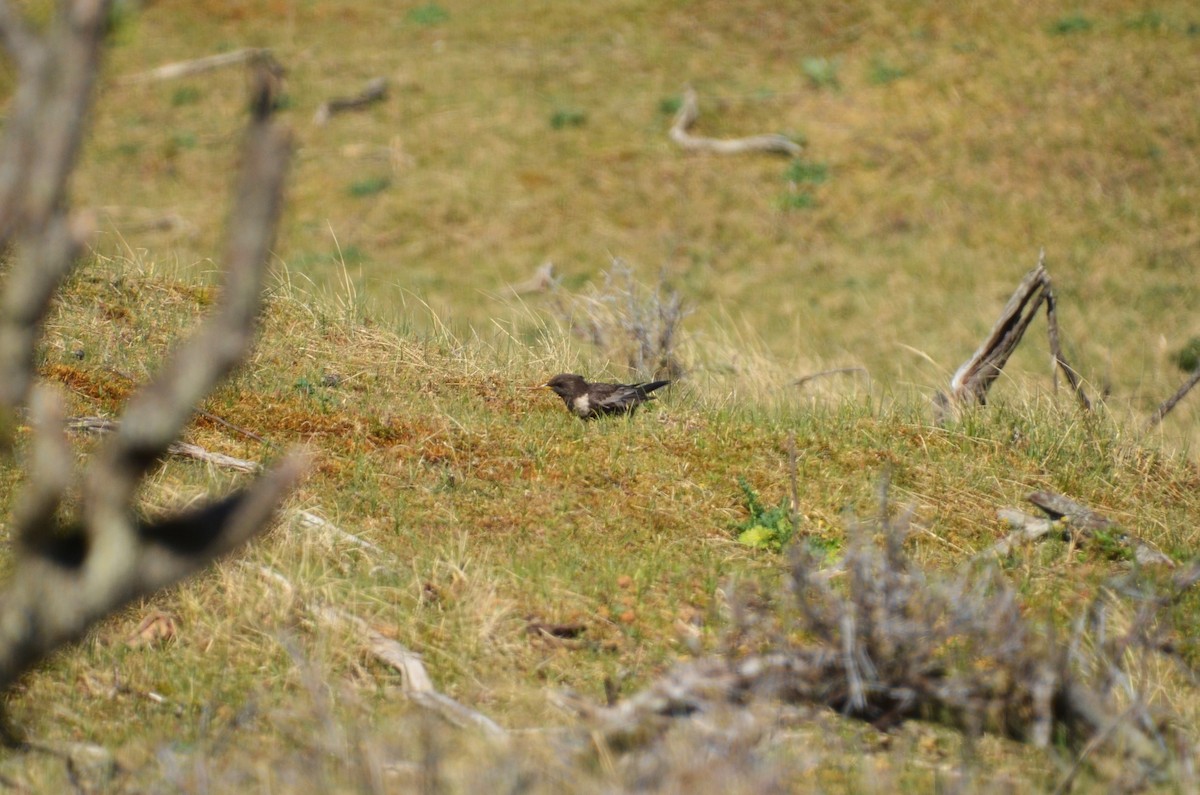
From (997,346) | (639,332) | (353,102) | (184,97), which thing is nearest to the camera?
(997,346)

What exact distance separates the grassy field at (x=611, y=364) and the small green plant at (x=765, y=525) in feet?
0.21

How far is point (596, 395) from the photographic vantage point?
638cm

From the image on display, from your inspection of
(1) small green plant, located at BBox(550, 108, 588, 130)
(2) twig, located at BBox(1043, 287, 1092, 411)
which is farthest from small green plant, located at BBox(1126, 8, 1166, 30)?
(2) twig, located at BBox(1043, 287, 1092, 411)

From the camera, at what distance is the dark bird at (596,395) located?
636 centimetres

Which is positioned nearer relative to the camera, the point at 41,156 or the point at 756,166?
the point at 41,156

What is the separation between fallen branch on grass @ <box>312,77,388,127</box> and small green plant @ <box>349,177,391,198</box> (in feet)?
7.40

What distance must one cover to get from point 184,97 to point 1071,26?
50.0ft

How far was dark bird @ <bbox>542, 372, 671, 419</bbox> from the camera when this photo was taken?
6.36m

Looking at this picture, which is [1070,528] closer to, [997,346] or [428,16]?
[997,346]

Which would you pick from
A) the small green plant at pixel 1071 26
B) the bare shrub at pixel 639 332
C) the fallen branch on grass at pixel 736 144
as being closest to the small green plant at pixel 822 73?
the fallen branch on grass at pixel 736 144

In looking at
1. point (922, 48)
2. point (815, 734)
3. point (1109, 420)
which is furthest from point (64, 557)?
point (922, 48)

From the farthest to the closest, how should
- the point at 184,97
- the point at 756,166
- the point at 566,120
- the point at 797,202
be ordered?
1. the point at 184,97
2. the point at 566,120
3. the point at 756,166
4. the point at 797,202

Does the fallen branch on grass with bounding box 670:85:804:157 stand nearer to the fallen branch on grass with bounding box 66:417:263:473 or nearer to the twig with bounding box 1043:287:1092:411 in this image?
the twig with bounding box 1043:287:1092:411

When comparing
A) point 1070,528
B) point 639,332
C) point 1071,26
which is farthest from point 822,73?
point 1070,528
